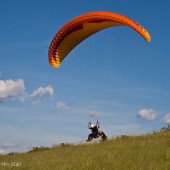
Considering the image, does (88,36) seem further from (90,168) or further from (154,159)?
(90,168)

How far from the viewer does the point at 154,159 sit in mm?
14062

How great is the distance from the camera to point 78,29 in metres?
21.1

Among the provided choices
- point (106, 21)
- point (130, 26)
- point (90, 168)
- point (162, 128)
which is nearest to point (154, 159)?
point (90, 168)

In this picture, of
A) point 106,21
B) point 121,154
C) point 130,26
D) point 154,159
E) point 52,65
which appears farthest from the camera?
point 52,65

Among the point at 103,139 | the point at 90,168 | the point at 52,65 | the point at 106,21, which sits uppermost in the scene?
the point at 106,21

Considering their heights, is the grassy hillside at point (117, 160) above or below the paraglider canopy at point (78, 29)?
below

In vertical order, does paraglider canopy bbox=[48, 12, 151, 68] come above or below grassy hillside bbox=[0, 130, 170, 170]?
above

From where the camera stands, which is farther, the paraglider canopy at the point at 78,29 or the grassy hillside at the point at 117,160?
the paraglider canopy at the point at 78,29

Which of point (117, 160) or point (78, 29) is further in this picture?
point (78, 29)

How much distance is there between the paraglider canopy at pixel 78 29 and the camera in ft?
62.3

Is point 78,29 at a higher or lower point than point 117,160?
higher

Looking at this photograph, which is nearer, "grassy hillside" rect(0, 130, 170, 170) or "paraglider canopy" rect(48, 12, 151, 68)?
"grassy hillside" rect(0, 130, 170, 170)

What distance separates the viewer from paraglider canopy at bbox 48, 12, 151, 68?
18984mm

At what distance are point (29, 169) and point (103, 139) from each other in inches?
412
